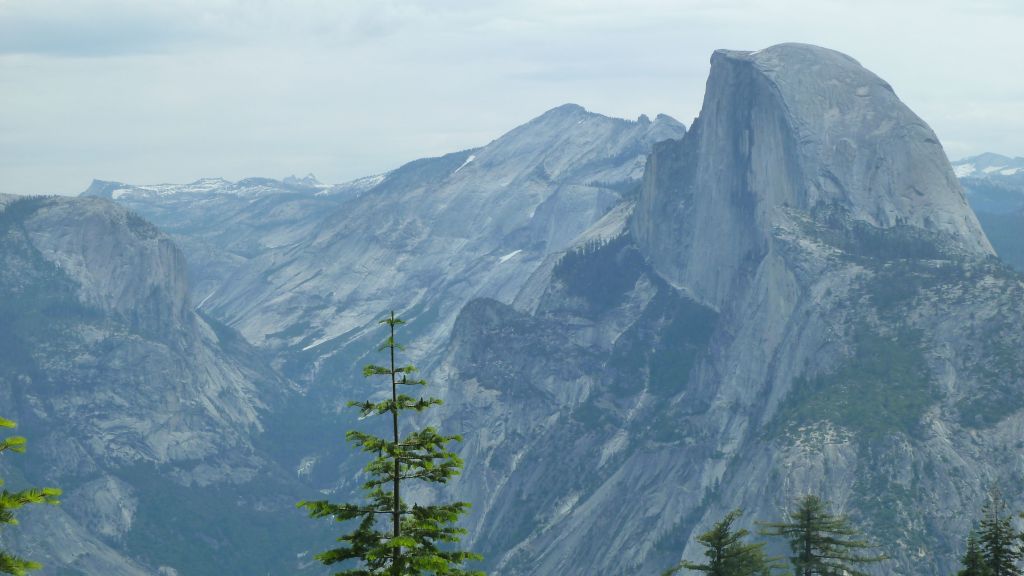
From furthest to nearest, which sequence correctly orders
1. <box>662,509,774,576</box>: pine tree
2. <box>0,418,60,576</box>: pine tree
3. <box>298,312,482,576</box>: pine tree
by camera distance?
<box>662,509,774,576</box>: pine tree, <box>298,312,482,576</box>: pine tree, <box>0,418,60,576</box>: pine tree

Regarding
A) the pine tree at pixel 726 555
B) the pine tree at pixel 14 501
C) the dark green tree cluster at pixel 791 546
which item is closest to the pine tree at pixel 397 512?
the pine tree at pixel 14 501

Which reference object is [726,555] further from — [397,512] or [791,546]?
[397,512]

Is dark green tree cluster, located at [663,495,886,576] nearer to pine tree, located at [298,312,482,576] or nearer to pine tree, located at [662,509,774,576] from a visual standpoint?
pine tree, located at [662,509,774,576]

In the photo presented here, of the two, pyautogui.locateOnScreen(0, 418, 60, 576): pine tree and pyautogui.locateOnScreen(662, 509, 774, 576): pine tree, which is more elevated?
pyautogui.locateOnScreen(0, 418, 60, 576): pine tree

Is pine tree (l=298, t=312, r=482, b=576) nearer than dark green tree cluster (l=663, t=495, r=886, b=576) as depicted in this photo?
Yes

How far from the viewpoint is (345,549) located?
4794 cm

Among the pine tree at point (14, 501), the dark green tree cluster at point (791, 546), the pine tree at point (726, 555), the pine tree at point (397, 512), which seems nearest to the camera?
the pine tree at point (14, 501)

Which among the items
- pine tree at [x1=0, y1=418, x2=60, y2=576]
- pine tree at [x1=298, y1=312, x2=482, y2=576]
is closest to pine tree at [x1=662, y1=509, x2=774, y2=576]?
pine tree at [x1=298, y1=312, x2=482, y2=576]

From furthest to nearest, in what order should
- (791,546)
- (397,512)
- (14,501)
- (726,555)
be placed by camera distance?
(791,546) → (726,555) → (397,512) → (14,501)

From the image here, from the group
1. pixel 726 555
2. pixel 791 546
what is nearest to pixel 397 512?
pixel 726 555

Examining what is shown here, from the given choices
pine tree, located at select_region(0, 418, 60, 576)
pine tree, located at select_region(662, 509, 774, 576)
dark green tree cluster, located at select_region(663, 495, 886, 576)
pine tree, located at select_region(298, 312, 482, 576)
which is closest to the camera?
pine tree, located at select_region(0, 418, 60, 576)

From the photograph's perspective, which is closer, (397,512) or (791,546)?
(397,512)

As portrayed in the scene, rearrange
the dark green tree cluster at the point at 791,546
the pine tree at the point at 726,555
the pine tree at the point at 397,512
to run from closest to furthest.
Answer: the pine tree at the point at 397,512, the pine tree at the point at 726,555, the dark green tree cluster at the point at 791,546

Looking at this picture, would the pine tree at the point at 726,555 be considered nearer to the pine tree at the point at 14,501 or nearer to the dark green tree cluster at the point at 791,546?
the dark green tree cluster at the point at 791,546
